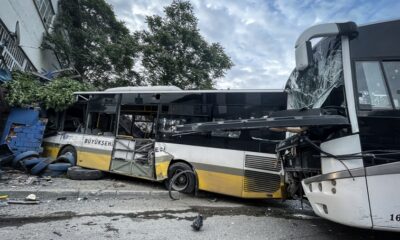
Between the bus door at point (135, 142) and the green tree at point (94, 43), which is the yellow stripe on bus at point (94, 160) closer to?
the bus door at point (135, 142)

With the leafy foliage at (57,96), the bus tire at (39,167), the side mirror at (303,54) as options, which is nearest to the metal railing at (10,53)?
the leafy foliage at (57,96)

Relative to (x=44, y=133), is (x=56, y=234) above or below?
below

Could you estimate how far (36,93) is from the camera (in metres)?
8.86

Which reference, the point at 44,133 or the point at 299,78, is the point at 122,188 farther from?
the point at 299,78

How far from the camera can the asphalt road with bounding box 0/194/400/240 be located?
391 cm

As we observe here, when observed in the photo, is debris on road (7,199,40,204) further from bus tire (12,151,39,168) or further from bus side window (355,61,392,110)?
bus side window (355,61,392,110)

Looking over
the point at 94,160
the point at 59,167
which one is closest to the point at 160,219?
the point at 94,160

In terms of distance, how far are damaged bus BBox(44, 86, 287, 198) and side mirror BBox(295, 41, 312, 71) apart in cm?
237

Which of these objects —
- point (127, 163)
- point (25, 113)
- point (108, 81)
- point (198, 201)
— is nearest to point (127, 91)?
point (127, 163)

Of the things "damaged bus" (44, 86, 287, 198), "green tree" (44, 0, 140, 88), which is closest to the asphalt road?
"damaged bus" (44, 86, 287, 198)

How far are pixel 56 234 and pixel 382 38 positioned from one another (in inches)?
196

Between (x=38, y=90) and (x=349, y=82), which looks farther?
(x=38, y=90)

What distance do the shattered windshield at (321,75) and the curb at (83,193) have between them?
4.32m

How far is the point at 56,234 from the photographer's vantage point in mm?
3723
